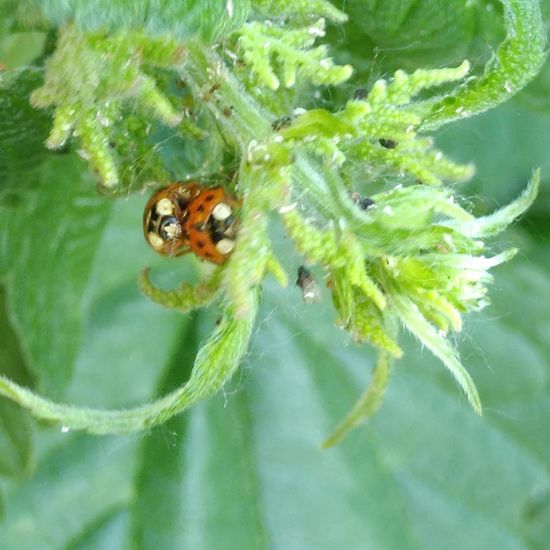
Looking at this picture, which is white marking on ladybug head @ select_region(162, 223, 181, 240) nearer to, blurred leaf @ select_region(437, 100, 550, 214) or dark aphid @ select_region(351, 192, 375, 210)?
dark aphid @ select_region(351, 192, 375, 210)

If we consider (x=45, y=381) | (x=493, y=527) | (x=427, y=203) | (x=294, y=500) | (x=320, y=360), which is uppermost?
(x=427, y=203)

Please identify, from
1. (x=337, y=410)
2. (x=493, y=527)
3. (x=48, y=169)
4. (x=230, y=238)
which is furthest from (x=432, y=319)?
(x=493, y=527)

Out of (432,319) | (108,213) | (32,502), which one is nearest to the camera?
(432,319)

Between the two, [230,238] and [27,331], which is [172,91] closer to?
[230,238]

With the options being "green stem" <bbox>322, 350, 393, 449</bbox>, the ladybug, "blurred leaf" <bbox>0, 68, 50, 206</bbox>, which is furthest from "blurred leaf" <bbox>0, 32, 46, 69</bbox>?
"green stem" <bbox>322, 350, 393, 449</bbox>

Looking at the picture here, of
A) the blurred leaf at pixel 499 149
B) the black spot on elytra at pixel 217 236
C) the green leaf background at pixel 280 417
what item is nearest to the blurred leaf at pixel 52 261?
the green leaf background at pixel 280 417

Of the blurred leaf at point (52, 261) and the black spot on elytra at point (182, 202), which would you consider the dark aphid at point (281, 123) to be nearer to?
the black spot on elytra at point (182, 202)
